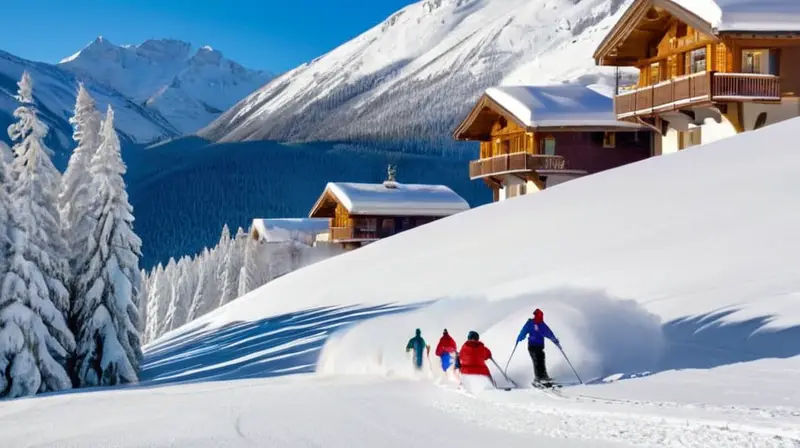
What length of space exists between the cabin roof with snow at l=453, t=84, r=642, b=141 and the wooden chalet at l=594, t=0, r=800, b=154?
616 centimetres

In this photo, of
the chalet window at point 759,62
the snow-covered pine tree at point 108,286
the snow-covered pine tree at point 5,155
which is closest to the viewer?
the snow-covered pine tree at point 108,286

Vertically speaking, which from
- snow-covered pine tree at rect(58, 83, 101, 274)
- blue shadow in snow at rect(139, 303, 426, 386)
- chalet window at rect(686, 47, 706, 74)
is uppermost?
chalet window at rect(686, 47, 706, 74)

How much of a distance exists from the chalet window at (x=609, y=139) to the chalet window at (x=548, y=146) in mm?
2746

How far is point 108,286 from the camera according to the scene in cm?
2767

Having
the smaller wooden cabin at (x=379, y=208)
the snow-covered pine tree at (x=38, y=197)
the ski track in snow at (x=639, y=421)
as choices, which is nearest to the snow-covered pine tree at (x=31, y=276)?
the snow-covered pine tree at (x=38, y=197)

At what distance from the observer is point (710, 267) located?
64.5 feet

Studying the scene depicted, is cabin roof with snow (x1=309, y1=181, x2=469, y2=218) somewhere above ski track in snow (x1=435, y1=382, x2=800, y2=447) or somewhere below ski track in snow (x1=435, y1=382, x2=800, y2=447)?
above

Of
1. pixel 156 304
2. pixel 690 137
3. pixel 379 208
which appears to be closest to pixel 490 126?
pixel 379 208

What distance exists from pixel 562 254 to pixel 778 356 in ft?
38.4

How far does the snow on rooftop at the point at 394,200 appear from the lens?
64.6 metres

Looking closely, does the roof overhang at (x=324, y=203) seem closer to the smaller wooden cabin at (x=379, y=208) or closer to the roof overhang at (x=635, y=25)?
the smaller wooden cabin at (x=379, y=208)

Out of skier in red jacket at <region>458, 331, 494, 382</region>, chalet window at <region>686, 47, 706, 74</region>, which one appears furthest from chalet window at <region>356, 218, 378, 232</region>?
skier in red jacket at <region>458, 331, 494, 382</region>

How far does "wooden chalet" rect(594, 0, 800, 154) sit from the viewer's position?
32.8m

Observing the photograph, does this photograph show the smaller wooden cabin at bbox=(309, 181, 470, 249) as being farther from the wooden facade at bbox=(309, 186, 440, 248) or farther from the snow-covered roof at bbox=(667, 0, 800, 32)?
the snow-covered roof at bbox=(667, 0, 800, 32)
